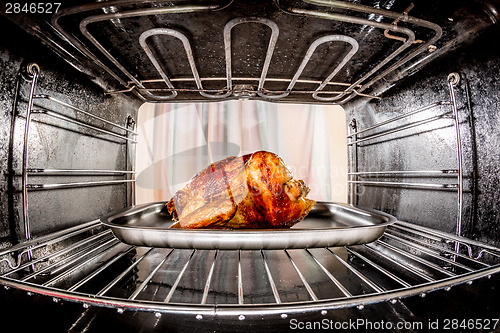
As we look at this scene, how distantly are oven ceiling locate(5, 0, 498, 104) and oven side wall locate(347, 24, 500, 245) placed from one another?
0.07 metres

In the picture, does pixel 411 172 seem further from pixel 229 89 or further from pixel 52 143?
pixel 52 143

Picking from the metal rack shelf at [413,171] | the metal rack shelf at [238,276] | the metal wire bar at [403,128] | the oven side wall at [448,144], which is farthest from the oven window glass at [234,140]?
the metal rack shelf at [238,276]

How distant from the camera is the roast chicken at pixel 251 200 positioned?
987 millimetres

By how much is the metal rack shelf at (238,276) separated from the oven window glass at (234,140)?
499mm

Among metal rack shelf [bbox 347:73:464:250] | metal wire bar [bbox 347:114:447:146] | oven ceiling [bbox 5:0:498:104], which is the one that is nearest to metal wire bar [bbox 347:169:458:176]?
metal rack shelf [bbox 347:73:464:250]

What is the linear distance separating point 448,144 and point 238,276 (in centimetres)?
90

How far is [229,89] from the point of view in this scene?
1181 mm

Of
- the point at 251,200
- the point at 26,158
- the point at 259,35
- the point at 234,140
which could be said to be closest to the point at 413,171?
A: the point at 251,200

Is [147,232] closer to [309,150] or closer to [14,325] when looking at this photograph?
[14,325]

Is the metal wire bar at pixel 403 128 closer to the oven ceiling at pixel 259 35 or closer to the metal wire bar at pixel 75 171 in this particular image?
the oven ceiling at pixel 259 35

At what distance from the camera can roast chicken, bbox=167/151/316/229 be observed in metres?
0.99

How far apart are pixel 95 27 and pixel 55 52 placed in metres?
0.20

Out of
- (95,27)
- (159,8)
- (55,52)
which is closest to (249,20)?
(159,8)

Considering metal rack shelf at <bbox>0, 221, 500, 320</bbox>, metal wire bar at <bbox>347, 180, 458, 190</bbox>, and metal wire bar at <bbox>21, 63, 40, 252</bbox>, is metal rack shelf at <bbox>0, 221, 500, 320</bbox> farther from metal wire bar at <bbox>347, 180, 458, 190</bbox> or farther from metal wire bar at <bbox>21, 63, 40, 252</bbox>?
metal wire bar at <bbox>347, 180, 458, 190</bbox>
